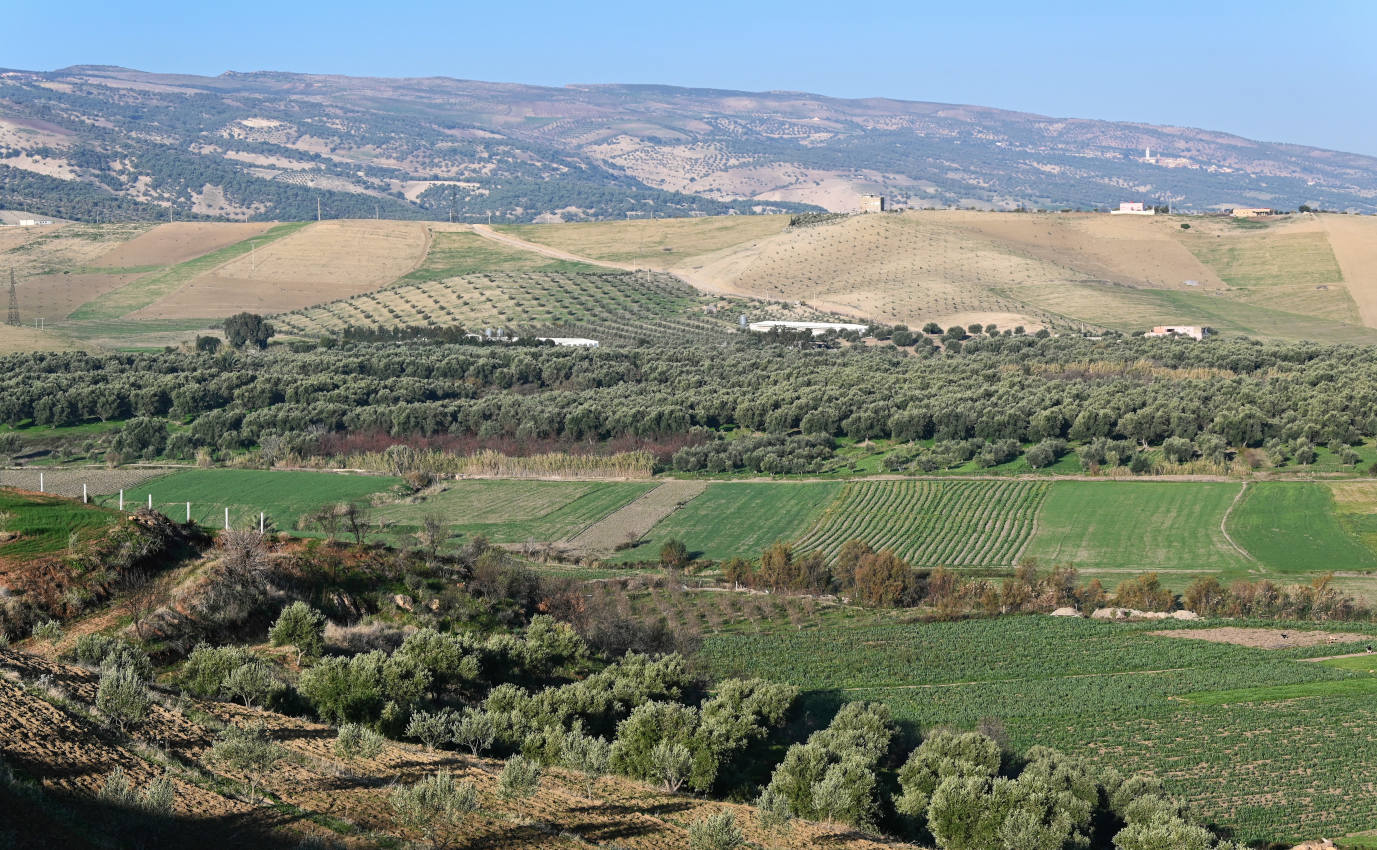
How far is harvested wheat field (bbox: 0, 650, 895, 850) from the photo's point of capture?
16.9 meters

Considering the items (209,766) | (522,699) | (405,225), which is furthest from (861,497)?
(405,225)

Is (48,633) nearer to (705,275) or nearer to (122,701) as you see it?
(122,701)

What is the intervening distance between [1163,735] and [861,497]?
122ft

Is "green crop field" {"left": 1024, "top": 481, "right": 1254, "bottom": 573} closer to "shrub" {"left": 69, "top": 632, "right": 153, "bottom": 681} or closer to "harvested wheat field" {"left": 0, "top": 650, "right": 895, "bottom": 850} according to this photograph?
"harvested wheat field" {"left": 0, "top": 650, "right": 895, "bottom": 850}

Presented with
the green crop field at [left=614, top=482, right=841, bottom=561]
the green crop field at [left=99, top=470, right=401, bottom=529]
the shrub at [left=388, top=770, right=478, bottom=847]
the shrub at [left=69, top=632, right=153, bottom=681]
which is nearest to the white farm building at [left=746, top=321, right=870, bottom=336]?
the green crop field at [left=614, top=482, right=841, bottom=561]

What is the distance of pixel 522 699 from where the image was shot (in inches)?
1035

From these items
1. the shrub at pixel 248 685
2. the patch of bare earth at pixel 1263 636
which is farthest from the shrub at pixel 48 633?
the patch of bare earth at pixel 1263 636

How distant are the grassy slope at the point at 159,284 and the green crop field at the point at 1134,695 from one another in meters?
125

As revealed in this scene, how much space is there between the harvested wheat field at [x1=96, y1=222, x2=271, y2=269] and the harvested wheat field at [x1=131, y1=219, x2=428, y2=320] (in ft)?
24.6

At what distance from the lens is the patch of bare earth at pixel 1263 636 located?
4475 cm

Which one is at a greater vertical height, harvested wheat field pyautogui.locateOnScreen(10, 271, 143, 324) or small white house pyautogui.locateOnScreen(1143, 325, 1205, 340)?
small white house pyautogui.locateOnScreen(1143, 325, 1205, 340)

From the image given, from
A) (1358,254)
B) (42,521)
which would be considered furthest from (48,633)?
(1358,254)

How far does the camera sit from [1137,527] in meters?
64.1

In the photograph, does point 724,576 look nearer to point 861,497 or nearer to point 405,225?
point 861,497
